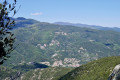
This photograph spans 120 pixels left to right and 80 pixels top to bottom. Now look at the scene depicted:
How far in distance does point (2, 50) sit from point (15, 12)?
16.9 feet

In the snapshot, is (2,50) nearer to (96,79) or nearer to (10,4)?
(10,4)

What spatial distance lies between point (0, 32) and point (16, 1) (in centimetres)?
466

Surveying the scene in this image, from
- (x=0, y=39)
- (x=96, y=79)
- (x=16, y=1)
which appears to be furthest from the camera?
(x=96, y=79)

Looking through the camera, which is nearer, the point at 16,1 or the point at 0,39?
the point at 0,39

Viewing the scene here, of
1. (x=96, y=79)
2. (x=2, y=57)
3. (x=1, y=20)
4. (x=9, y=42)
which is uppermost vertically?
(x=1, y=20)

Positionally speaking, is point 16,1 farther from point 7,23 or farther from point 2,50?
point 2,50

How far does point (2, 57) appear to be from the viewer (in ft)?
65.1

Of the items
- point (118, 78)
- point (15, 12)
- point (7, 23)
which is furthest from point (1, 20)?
point (118, 78)

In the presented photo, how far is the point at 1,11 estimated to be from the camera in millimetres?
19016

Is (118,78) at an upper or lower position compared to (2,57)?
lower

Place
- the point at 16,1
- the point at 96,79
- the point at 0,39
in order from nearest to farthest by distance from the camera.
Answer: the point at 0,39
the point at 16,1
the point at 96,79

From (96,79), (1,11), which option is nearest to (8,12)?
(1,11)

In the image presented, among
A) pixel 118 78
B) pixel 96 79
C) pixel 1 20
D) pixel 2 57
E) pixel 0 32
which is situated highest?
pixel 1 20

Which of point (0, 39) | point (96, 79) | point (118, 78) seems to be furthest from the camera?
point (96, 79)
